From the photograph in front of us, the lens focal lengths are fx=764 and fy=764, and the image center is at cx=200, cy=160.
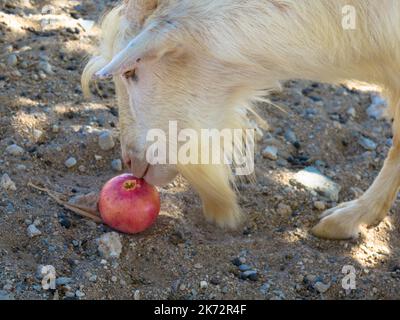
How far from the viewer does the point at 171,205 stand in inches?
169

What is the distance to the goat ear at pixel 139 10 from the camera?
3549mm

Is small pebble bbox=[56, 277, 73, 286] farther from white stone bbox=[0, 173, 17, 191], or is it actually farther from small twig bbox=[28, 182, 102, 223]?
white stone bbox=[0, 173, 17, 191]

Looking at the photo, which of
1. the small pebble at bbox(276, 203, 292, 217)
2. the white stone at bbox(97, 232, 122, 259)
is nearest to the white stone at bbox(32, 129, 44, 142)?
the white stone at bbox(97, 232, 122, 259)

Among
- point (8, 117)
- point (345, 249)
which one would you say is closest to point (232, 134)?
point (345, 249)

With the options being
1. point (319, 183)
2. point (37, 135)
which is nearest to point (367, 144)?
point (319, 183)

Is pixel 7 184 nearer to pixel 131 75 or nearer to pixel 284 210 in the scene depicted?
pixel 131 75

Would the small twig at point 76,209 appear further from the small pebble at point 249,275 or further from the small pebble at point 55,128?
the small pebble at point 249,275

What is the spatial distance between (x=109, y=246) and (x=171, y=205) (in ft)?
1.97

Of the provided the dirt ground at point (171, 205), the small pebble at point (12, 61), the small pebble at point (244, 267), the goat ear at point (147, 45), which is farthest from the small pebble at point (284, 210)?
the small pebble at point (12, 61)

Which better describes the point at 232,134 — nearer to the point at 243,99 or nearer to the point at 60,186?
the point at 243,99

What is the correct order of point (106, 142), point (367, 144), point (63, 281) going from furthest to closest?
point (367, 144)
point (106, 142)
point (63, 281)

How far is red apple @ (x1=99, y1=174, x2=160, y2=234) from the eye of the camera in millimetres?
3844

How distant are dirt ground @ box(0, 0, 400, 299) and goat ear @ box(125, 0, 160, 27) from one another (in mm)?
1088

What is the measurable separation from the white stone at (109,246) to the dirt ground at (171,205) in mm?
30
